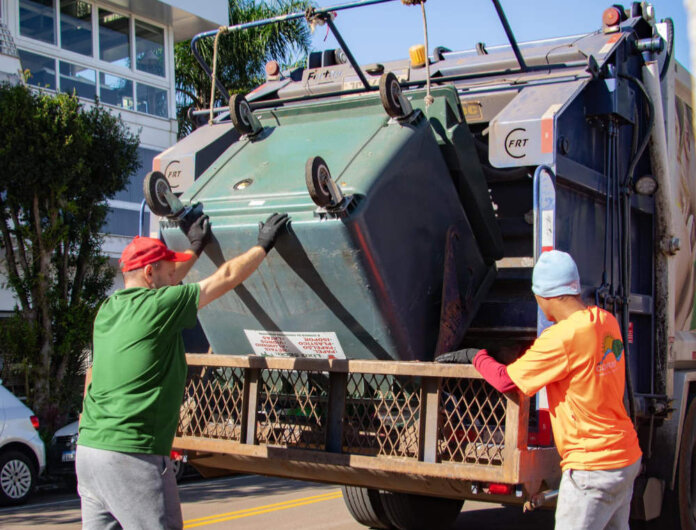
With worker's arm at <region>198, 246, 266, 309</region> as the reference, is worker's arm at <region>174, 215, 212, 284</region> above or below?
above

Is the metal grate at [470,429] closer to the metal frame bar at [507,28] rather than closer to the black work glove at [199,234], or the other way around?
the black work glove at [199,234]

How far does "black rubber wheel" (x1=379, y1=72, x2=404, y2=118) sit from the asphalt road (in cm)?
358

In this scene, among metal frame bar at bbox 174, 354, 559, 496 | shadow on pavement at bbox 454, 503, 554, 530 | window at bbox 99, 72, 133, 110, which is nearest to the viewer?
metal frame bar at bbox 174, 354, 559, 496

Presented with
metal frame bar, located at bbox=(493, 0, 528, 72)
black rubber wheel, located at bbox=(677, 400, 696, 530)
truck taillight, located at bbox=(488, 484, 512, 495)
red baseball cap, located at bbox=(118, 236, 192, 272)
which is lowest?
black rubber wheel, located at bbox=(677, 400, 696, 530)

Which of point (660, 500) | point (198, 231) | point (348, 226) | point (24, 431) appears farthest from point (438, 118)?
point (24, 431)

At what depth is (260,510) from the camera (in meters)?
7.93

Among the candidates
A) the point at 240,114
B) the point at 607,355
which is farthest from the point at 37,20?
the point at 607,355

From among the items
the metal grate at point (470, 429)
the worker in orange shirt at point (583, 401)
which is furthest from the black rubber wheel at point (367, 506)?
the worker in orange shirt at point (583, 401)

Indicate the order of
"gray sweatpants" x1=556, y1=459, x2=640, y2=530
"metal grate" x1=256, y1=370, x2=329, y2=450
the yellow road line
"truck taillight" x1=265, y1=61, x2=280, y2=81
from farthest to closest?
the yellow road line, "truck taillight" x1=265, y1=61, x2=280, y2=81, "metal grate" x1=256, y1=370, x2=329, y2=450, "gray sweatpants" x1=556, y1=459, x2=640, y2=530

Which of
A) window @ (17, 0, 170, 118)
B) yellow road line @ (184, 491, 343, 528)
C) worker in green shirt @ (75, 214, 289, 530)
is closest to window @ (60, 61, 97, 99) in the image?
window @ (17, 0, 170, 118)

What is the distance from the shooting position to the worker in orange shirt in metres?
3.28

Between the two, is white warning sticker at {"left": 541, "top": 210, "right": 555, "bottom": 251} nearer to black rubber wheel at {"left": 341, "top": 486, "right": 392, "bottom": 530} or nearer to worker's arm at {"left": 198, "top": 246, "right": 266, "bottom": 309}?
worker's arm at {"left": 198, "top": 246, "right": 266, "bottom": 309}

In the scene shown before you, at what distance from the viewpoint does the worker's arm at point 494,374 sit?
11.5 feet

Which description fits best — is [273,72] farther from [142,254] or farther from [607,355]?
[607,355]
